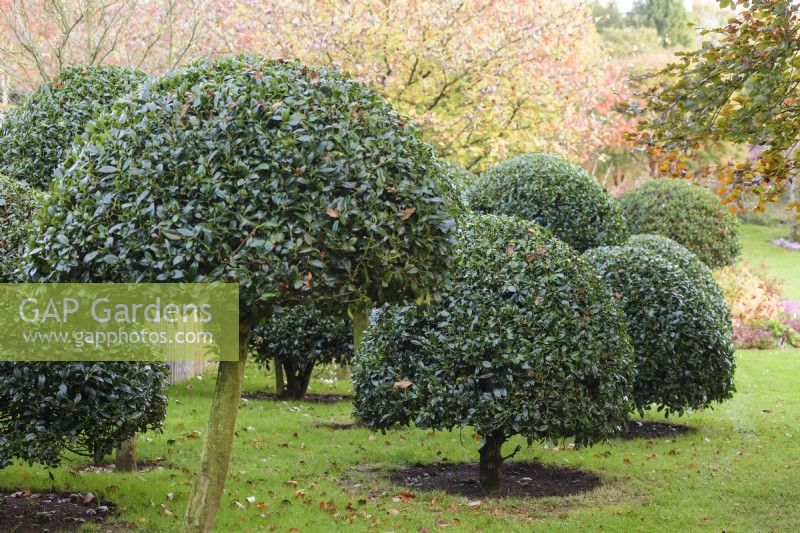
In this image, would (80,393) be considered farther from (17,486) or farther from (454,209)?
(454,209)

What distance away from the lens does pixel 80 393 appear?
6230mm

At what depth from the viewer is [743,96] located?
7.05 m

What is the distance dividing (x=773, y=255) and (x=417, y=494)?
102 ft

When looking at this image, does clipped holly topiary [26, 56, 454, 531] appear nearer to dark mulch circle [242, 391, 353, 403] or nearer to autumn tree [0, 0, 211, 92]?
autumn tree [0, 0, 211, 92]

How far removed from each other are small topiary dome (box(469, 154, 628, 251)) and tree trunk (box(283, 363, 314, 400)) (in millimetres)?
3437

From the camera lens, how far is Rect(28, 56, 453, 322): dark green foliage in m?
4.85

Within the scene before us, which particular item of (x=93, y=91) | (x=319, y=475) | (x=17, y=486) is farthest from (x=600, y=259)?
(x=17, y=486)

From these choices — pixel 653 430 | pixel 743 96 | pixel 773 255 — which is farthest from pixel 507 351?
pixel 773 255

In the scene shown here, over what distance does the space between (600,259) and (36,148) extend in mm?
5991

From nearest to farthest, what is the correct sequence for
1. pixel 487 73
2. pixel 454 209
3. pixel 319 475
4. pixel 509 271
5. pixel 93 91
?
pixel 454 209, pixel 509 271, pixel 93 91, pixel 319 475, pixel 487 73

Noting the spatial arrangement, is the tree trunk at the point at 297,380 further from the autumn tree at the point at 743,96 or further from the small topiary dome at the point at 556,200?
the autumn tree at the point at 743,96

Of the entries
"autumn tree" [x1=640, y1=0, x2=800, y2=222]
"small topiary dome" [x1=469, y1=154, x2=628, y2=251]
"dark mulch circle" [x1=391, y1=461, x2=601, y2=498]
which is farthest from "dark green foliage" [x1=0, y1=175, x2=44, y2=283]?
"small topiary dome" [x1=469, y1=154, x2=628, y2=251]

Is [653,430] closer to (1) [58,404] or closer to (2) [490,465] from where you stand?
(2) [490,465]

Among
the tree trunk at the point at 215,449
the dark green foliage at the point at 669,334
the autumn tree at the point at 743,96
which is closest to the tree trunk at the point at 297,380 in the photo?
the dark green foliage at the point at 669,334
